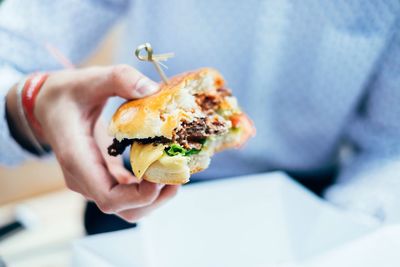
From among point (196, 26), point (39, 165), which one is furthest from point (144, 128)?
point (39, 165)

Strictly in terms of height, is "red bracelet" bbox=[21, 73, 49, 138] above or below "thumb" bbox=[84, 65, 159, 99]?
below

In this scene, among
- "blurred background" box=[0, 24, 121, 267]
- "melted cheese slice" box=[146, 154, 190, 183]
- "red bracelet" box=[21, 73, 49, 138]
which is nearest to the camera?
"melted cheese slice" box=[146, 154, 190, 183]

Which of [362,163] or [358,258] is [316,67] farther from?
[358,258]

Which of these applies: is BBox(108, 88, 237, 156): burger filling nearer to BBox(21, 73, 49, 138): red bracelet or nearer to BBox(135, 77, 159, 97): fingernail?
BBox(135, 77, 159, 97): fingernail

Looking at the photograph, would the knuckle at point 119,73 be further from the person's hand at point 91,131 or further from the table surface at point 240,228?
the table surface at point 240,228

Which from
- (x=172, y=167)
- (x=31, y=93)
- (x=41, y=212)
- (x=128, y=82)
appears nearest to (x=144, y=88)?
(x=128, y=82)

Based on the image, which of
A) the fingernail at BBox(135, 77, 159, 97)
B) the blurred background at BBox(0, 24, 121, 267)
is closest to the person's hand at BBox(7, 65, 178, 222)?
the fingernail at BBox(135, 77, 159, 97)
